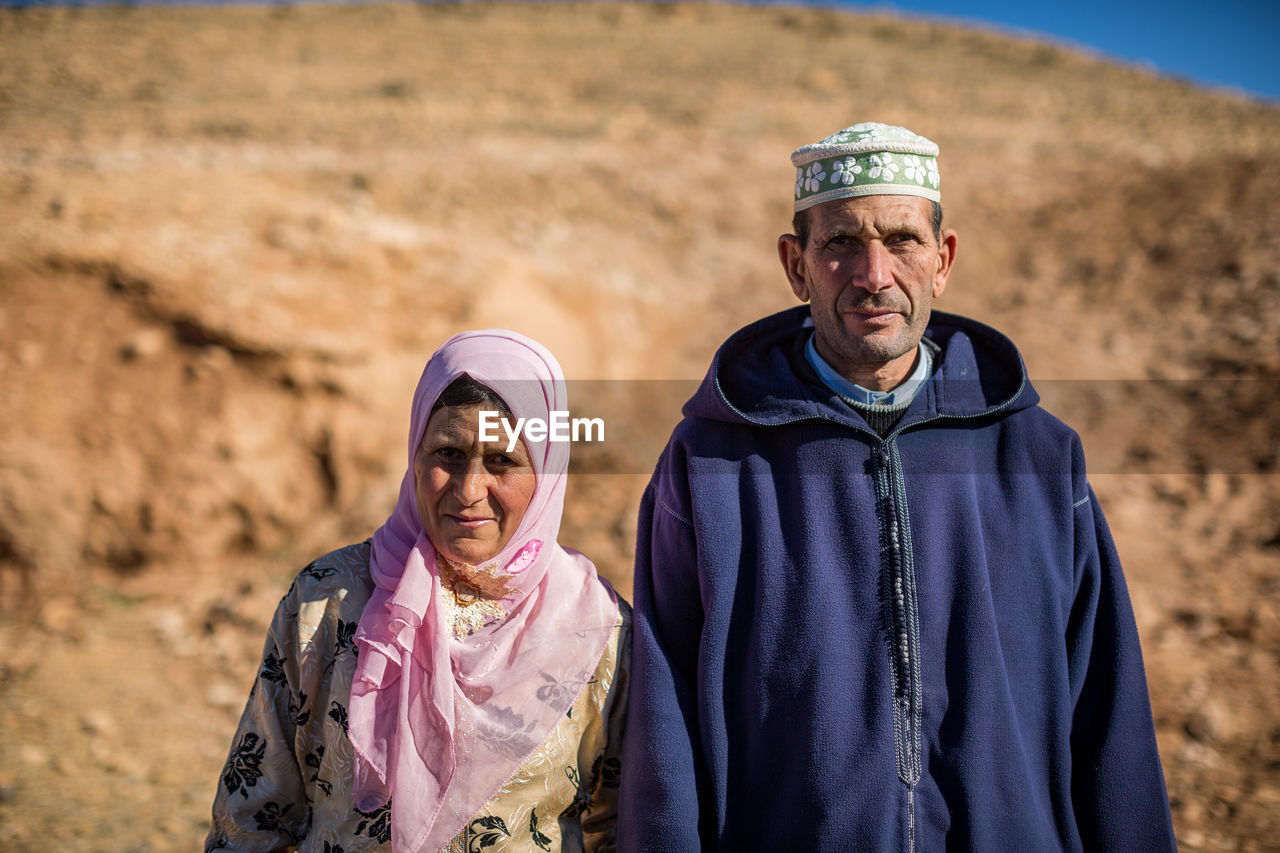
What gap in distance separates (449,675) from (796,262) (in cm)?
118

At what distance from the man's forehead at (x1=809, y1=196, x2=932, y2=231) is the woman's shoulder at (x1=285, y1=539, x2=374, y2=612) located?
1243mm

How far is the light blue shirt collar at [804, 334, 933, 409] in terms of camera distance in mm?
1925

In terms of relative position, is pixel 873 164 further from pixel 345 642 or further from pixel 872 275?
pixel 345 642

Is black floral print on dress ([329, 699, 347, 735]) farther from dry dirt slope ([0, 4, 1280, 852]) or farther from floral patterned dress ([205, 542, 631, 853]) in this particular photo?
dry dirt slope ([0, 4, 1280, 852])

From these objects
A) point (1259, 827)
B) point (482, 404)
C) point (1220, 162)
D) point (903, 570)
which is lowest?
point (1259, 827)

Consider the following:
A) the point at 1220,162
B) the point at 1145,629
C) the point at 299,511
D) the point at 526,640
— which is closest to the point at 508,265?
the point at 299,511

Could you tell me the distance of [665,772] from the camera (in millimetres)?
1740

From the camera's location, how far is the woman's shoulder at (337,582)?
186 centimetres

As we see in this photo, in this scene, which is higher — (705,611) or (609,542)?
(609,542)

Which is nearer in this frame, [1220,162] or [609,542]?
[609,542]

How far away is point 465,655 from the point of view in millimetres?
1838

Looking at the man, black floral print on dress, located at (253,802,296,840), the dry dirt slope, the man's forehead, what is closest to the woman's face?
the man

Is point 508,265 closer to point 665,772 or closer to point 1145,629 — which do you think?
point 1145,629

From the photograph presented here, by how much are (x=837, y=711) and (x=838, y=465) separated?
1.65 feet
